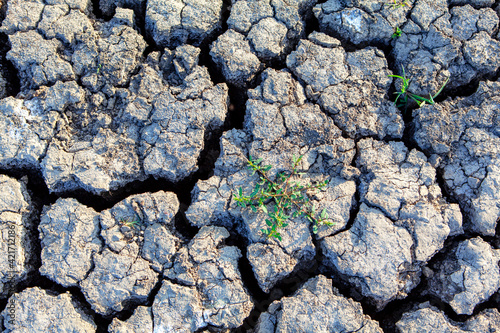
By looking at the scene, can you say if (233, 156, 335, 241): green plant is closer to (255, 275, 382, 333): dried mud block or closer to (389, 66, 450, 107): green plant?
(255, 275, 382, 333): dried mud block

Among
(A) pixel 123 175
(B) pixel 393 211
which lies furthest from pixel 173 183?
(B) pixel 393 211

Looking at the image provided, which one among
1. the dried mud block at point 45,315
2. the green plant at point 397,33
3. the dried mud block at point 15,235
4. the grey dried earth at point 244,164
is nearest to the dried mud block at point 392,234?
the grey dried earth at point 244,164

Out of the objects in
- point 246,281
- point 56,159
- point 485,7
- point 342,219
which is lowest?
point 246,281

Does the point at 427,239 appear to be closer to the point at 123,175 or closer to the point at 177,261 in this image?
the point at 177,261

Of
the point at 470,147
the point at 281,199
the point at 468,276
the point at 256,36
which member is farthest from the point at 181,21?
the point at 468,276

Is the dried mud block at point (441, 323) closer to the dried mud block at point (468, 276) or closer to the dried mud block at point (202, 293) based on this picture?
the dried mud block at point (468, 276)

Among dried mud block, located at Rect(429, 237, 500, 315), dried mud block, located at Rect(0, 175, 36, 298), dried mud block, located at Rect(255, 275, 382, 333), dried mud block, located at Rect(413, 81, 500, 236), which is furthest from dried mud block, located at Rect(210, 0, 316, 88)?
dried mud block, located at Rect(429, 237, 500, 315)
